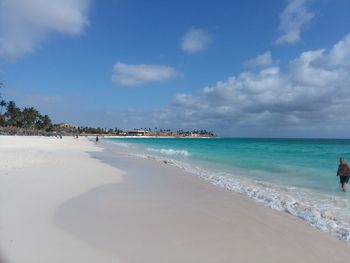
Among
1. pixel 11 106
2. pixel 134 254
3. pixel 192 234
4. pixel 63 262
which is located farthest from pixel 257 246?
pixel 11 106

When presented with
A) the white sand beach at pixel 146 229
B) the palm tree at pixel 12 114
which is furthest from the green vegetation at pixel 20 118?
the white sand beach at pixel 146 229

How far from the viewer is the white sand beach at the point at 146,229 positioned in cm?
474

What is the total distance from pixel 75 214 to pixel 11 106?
346 feet

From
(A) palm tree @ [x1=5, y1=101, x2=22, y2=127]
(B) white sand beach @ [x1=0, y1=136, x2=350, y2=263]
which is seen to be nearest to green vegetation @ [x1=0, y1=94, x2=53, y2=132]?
(A) palm tree @ [x1=5, y1=101, x2=22, y2=127]

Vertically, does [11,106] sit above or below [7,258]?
above

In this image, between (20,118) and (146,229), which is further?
(20,118)

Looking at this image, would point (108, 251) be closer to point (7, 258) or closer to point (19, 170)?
point (7, 258)

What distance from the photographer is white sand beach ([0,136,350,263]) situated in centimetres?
474

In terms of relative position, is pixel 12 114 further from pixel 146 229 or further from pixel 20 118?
pixel 146 229

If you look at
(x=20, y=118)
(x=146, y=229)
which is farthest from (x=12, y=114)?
(x=146, y=229)

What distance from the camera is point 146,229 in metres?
5.93

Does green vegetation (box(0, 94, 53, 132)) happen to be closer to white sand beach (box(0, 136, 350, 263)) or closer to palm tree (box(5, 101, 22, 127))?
palm tree (box(5, 101, 22, 127))

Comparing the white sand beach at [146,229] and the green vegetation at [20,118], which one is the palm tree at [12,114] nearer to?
the green vegetation at [20,118]

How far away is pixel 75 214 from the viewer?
6.82 metres
